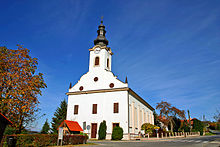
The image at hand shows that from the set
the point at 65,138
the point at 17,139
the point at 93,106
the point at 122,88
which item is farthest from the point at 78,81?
the point at 17,139

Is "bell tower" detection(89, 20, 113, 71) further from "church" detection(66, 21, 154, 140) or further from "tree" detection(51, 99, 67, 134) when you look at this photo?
"tree" detection(51, 99, 67, 134)

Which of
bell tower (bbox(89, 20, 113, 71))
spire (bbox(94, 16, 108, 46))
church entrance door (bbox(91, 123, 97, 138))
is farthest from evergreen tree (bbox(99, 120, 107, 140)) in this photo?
spire (bbox(94, 16, 108, 46))

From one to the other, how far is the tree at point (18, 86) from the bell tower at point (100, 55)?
789 inches

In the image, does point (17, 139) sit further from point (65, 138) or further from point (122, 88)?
point (122, 88)

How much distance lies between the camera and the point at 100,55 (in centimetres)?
3644

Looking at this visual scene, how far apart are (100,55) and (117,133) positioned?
16019mm

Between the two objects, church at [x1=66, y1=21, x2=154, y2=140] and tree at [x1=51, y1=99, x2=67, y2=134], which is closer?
church at [x1=66, y1=21, x2=154, y2=140]

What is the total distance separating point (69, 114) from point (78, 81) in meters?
6.47

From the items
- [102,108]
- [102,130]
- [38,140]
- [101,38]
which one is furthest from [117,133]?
[101,38]

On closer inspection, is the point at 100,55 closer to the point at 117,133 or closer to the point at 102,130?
the point at 102,130

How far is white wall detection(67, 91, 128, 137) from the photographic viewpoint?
29.5 m

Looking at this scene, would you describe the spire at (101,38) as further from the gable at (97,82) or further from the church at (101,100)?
the gable at (97,82)

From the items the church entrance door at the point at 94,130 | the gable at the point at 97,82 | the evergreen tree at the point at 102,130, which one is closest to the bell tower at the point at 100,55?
the gable at the point at 97,82

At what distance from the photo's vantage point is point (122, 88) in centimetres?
3086
